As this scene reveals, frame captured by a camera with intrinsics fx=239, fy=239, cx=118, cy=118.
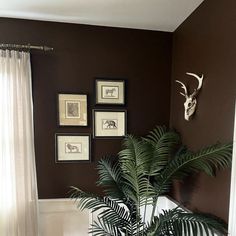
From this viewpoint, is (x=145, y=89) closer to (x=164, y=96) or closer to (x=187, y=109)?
(x=164, y=96)

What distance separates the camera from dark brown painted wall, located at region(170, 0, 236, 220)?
4.95ft

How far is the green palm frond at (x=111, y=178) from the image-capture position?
6.19 ft

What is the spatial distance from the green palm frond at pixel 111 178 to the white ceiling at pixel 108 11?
1.25 metres

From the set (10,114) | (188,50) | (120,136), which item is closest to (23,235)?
(10,114)

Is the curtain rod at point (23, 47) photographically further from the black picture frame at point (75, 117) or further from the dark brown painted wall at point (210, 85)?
the dark brown painted wall at point (210, 85)

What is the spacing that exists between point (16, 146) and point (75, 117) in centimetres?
55

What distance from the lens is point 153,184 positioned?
180 centimetres

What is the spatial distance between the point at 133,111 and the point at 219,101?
34.9 inches

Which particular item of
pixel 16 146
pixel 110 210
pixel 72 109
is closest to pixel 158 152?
pixel 110 210

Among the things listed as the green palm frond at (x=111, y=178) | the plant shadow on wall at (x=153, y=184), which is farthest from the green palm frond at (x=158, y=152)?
the green palm frond at (x=111, y=178)

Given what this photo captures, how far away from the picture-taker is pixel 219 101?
5.23 feet

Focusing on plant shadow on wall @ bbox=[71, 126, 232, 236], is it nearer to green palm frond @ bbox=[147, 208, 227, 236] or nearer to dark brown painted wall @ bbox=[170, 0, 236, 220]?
green palm frond @ bbox=[147, 208, 227, 236]

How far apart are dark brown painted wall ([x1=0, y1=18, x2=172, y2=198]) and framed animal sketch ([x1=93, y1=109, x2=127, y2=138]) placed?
6cm

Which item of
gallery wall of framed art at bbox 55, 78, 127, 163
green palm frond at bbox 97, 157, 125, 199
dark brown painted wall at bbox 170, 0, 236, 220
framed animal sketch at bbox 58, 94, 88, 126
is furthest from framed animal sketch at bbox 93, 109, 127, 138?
dark brown painted wall at bbox 170, 0, 236, 220
